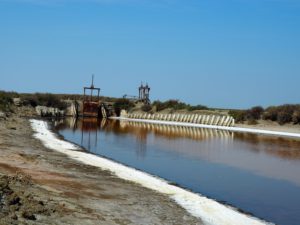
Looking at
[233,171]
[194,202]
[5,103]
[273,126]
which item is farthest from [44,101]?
[194,202]

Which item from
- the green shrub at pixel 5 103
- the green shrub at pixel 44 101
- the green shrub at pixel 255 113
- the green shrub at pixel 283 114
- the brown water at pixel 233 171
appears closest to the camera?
the brown water at pixel 233 171

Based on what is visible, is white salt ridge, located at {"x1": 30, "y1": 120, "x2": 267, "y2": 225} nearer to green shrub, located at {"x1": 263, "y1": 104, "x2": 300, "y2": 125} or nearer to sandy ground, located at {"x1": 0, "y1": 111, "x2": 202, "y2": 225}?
sandy ground, located at {"x1": 0, "y1": 111, "x2": 202, "y2": 225}

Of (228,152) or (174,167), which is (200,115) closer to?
(228,152)

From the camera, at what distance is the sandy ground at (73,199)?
9859mm

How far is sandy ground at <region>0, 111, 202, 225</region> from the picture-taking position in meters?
9.86

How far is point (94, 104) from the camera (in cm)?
8212

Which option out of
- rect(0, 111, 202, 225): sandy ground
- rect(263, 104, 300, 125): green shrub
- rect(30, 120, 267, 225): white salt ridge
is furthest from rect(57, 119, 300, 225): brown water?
rect(263, 104, 300, 125): green shrub

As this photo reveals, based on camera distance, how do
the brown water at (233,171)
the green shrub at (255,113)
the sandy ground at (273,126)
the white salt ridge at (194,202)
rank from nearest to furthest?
1. the white salt ridge at (194,202)
2. the brown water at (233,171)
3. the sandy ground at (273,126)
4. the green shrub at (255,113)

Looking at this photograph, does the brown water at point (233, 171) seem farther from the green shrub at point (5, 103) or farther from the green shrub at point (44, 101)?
the green shrub at point (44, 101)

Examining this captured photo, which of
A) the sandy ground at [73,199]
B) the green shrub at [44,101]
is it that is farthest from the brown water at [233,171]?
the green shrub at [44,101]

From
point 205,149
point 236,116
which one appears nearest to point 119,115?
point 236,116

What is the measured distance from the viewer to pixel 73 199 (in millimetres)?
11844

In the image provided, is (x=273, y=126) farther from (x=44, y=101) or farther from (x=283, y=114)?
(x=44, y=101)

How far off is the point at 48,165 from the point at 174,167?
6.47m
